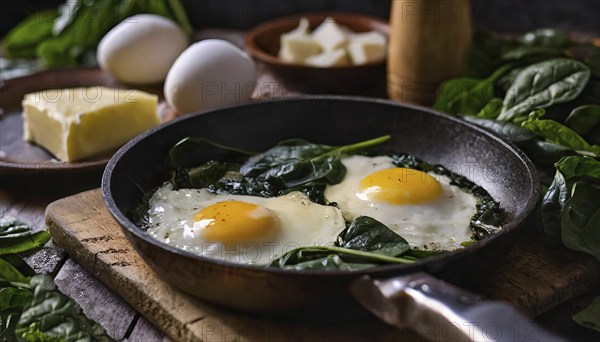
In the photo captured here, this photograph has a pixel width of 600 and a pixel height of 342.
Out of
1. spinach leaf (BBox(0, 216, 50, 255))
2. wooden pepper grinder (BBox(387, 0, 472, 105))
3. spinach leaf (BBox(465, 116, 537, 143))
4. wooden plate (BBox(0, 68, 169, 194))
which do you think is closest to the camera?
spinach leaf (BBox(0, 216, 50, 255))

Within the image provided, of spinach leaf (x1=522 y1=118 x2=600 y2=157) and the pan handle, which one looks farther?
spinach leaf (x1=522 y1=118 x2=600 y2=157)

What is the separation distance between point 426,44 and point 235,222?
0.88m

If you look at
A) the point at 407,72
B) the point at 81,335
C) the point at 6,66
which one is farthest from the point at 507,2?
the point at 81,335

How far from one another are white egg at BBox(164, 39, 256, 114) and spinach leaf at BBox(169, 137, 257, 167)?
27 cm

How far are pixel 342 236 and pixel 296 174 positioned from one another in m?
0.26

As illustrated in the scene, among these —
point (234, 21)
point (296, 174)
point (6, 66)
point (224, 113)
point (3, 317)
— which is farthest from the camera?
point (234, 21)

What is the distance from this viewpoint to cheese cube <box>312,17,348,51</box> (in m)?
2.22

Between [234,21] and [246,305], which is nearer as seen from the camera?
[246,305]

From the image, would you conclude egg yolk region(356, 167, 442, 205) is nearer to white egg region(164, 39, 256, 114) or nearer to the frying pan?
the frying pan

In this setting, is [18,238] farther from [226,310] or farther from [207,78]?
[207,78]

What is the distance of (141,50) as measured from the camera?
7.19 feet

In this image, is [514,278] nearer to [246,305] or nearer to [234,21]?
[246,305]

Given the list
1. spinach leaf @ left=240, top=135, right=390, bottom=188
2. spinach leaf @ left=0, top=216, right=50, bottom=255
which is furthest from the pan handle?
spinach leaf @ left=0, top=216, right=50, bottom=255

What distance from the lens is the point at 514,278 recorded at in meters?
1.29
